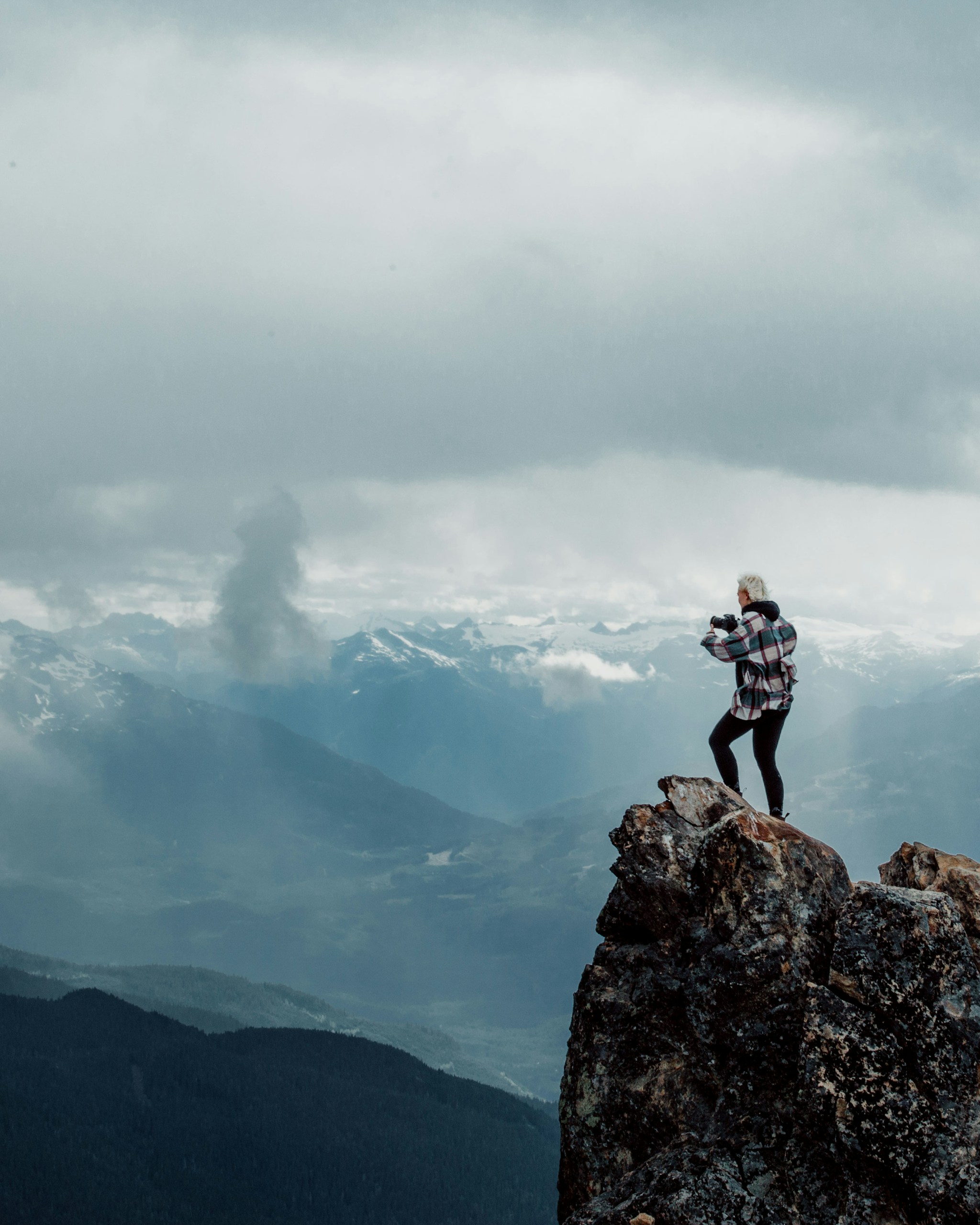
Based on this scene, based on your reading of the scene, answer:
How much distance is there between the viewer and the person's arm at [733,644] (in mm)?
19875

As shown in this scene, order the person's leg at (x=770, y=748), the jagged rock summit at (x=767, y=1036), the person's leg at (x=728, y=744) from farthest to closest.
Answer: the person's leg at (x=728, y=744)
the person's leg at (x=770, y=748)
the jagged rock summit at (x=767, y=1036)

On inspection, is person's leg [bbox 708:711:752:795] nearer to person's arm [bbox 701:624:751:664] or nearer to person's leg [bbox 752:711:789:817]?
person's leg [bbox 752:711:789:817]

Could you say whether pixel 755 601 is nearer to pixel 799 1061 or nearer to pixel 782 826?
pixel 782 826

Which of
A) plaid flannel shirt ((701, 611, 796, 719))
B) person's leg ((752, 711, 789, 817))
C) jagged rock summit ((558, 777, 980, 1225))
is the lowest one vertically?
jagged rock summit ((558, 777, 980, 1225))

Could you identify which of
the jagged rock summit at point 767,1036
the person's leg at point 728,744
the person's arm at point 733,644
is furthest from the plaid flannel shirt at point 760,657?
the jagged rock summit at point 767,1036

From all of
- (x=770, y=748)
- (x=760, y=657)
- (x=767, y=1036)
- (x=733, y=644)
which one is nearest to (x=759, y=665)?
(x=760, y=657)

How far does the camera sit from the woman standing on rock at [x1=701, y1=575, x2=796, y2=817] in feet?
65.3

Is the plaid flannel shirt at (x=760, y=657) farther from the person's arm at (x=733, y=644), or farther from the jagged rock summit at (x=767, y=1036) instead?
the jagged rock summit at (x=767, y=1036)

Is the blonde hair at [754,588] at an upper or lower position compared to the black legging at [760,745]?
upper

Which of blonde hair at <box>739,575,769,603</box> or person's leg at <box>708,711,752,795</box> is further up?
blonde hair at <box>739,575,769,603</box>

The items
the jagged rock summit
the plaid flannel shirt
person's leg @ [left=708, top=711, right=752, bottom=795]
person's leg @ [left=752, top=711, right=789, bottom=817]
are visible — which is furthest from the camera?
person's leg @ [left=708, top=711, right=752, bottom=795]

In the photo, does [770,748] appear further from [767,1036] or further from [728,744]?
[767,1036]

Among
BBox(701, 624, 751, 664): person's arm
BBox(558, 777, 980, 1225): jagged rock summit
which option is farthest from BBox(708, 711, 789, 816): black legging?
BBox(701, 624, 751, 664): person's arm

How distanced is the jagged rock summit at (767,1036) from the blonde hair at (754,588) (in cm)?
430
